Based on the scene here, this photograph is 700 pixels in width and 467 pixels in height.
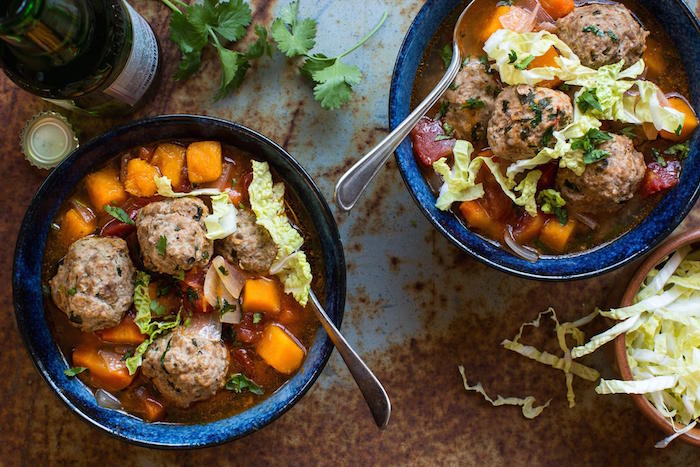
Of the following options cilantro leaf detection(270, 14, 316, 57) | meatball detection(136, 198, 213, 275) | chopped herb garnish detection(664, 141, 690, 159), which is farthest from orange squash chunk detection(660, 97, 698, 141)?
meatball detection(136, 198, 213, 275)

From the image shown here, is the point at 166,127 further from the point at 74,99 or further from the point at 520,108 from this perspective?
the point at 520,108

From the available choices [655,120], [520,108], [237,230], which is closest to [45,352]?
[237,230]

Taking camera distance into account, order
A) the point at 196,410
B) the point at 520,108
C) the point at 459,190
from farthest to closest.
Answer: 1. the point at 196,410
2. the point at 459,190
3. the point at 520,108

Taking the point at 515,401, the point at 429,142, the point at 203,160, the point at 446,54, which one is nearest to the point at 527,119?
the point at 429,142

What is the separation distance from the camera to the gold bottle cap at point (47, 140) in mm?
3762

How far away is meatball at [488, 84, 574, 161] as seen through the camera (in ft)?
10.3

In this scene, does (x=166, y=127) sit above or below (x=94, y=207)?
above

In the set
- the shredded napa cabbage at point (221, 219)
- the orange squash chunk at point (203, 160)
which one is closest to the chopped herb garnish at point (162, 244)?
the shredded napa cabbage at point (221, 219)

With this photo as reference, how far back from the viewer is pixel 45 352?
3.43 m

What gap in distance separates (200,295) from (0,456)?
1585 millimetres

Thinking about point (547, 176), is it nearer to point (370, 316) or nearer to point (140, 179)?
point (370, 316)

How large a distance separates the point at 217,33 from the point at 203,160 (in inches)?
29.6

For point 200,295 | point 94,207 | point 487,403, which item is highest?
point 94,207

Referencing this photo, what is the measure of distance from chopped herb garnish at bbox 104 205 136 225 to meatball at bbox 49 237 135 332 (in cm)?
12
